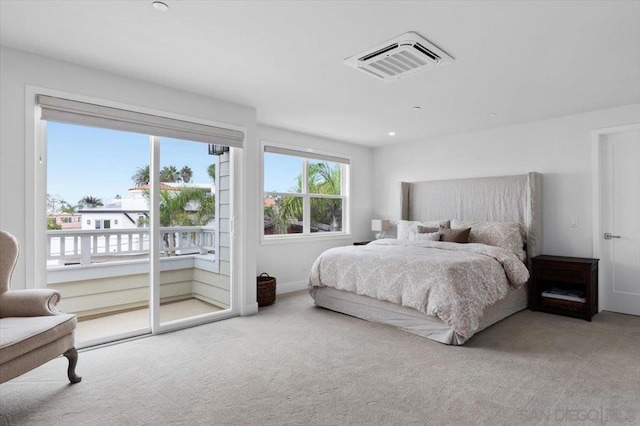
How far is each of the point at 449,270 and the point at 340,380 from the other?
1463 mm

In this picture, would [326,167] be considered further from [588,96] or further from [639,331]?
[639,331]

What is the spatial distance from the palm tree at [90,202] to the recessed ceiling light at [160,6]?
1.94 m

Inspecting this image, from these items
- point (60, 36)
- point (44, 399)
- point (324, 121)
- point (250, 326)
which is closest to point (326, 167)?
point (324, 121)

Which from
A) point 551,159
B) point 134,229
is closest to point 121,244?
point 134,229

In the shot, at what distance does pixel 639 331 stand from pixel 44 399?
5.02 metres

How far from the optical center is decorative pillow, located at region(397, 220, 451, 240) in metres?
5.10

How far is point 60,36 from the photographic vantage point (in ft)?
8.20

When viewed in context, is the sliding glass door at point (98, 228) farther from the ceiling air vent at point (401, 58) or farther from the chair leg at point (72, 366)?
the ceiling air vent at point (401, 58)

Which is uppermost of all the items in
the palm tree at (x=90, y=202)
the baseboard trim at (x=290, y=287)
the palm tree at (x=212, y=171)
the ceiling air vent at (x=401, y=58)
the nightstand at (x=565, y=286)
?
the ceiling air vent at (x=401, y=58)

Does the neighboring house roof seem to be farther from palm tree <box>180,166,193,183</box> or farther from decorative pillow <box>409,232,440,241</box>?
decorative pillow <box>409,232,440,241</box>

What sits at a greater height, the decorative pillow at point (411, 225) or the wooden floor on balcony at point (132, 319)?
the decorative pillow at point (411, 225)

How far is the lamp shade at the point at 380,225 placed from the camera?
6.03 m

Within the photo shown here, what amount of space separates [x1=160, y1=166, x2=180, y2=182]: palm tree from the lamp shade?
343cm

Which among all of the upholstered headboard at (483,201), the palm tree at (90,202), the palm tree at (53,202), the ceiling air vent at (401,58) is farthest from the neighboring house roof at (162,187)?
the upholstered headboard at (483,201)
